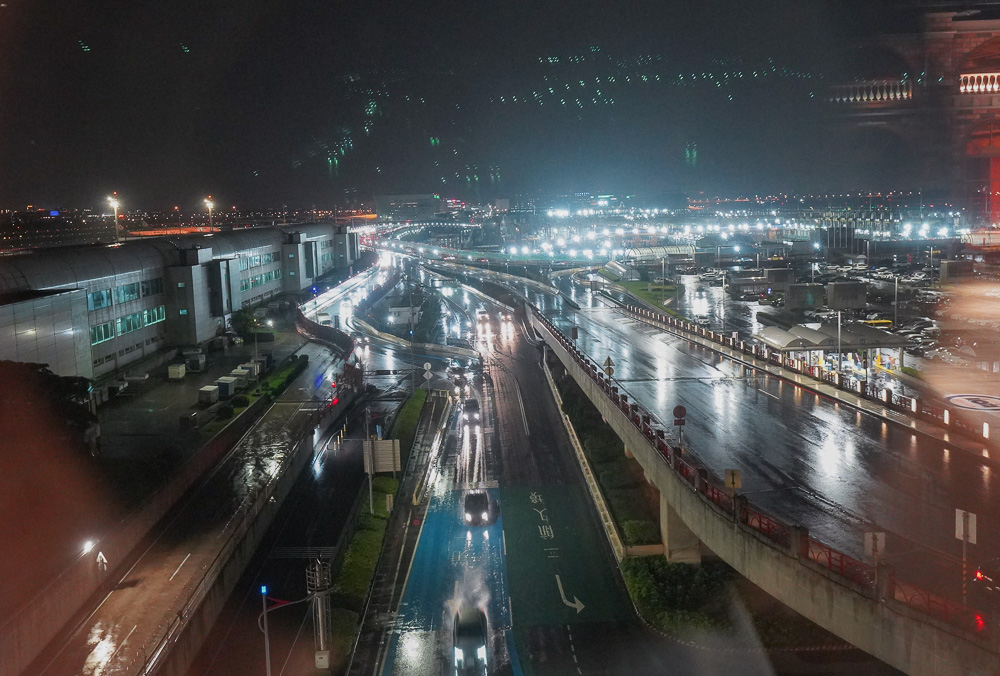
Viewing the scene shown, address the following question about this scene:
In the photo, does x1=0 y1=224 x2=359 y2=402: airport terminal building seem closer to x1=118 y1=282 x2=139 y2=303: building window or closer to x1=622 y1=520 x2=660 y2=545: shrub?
x1=118 y1=282 x2=139 y2=303: building window

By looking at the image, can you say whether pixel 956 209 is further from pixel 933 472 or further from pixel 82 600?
pixel 82 600

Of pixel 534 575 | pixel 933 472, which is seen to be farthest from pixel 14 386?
pixel 933 472

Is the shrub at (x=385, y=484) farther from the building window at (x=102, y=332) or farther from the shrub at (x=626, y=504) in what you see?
the building window at (x=102, y=332)

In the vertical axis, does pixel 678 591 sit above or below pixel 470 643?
above

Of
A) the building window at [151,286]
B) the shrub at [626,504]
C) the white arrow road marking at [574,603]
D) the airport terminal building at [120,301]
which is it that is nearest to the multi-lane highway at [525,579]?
the white arrow road marking at [574,603]

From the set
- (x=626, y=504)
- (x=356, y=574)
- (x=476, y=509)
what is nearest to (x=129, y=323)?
(x=476, y=509)

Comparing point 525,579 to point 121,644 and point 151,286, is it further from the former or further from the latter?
point 151,286
